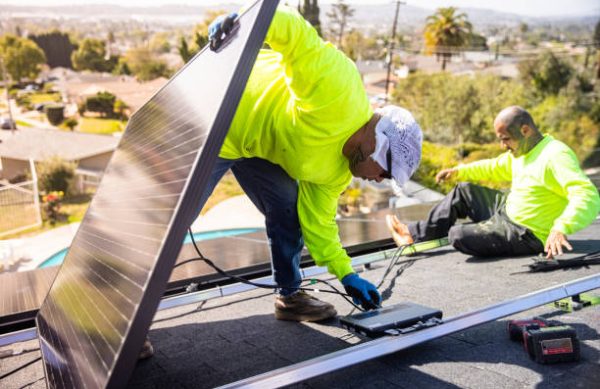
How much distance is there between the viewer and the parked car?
40.2 meters

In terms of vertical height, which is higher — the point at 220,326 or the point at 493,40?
the point at 493,40

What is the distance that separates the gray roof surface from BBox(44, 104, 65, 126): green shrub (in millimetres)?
45066

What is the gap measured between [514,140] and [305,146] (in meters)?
2.30

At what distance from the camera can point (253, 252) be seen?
14.7 ft

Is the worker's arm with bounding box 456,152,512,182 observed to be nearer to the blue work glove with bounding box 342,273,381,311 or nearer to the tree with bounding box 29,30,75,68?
the blue work glove with bounding box 342,273,381,311

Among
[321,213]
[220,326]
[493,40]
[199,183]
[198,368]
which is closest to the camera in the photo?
[199,183]

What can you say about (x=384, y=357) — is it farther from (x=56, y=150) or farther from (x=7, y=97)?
(x=7, y=97)

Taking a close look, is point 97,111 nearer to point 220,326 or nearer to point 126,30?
point 126,30

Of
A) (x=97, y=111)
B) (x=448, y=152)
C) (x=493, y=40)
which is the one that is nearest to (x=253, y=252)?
(x=448, y=152)

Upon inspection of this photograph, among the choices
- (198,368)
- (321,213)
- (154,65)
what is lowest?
(198,368)

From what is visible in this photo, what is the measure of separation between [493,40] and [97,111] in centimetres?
4881

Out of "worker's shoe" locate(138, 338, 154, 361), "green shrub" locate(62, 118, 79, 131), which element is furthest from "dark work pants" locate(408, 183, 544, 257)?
"green shrub" locate(62, 118, 79, 131)

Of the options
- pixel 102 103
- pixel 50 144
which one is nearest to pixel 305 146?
pixel 50 144

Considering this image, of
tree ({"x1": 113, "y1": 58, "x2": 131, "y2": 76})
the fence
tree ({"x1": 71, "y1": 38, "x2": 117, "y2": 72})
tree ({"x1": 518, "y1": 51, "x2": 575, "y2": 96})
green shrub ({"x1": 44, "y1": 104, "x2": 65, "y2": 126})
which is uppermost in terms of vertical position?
tree ({"x1": 71, "y1": 38, "x2": 117, "y2": 72})
